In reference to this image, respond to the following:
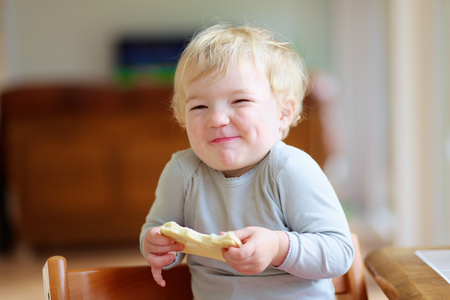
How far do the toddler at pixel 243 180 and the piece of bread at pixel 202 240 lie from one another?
38 millimetres

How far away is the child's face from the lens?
77 centimetres

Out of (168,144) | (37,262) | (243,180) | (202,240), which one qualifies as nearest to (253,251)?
(202,240)

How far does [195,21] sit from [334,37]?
1.60 metres

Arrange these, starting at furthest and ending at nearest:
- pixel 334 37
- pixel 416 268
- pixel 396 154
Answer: pixel 334 37
pixel 396 154
pixel 416 268

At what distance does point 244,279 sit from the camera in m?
0.78

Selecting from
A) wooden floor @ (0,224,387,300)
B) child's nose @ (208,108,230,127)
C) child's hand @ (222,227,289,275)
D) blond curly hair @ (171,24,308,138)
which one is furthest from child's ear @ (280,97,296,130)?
wooden floor @ (0,224,387,300)

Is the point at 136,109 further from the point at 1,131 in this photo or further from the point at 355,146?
the point at 355,146

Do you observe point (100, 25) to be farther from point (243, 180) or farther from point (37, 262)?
→ point (243, 180)

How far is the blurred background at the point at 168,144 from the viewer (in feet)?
7.36

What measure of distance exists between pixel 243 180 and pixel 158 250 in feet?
0.50

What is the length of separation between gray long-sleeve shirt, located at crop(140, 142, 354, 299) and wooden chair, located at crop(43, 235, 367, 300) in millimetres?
38

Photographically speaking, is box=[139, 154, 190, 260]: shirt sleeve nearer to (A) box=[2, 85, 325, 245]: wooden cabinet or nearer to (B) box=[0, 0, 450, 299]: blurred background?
(B) box=[0, 0, 450, 299]: blurred background

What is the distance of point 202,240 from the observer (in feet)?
2.19

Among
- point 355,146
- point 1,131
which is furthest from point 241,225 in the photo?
point 355,146
